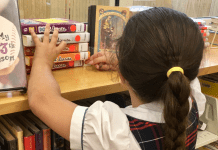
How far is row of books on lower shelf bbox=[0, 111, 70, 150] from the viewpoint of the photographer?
2.69 ft

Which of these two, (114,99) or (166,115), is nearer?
(166,115)

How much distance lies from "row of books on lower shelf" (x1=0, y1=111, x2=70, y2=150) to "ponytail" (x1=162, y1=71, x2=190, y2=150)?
1.50ft

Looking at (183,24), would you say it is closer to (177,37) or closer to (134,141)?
(177,37)

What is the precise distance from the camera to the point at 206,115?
158 centimetres

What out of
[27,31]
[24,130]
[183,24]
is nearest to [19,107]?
[24,130]

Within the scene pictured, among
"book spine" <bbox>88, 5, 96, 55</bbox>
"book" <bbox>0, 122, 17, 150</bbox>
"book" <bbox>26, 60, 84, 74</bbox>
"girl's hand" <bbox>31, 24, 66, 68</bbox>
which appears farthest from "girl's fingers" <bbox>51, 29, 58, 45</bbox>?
"book" <bbox>0, 122, 17, 150</bbox>

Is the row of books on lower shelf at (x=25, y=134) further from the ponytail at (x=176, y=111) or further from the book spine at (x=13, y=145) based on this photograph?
the ponytail at (x=176, y=111)

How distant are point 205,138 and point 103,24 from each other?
0.93m

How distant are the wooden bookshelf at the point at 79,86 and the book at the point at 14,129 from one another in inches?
4.7

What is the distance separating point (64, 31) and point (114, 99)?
500mm

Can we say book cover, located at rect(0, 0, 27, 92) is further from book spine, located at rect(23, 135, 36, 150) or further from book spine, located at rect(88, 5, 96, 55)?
book spine, located at rect(88, 5, 96, 55)

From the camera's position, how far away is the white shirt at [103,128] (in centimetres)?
64

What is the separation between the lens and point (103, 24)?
43.9 inches

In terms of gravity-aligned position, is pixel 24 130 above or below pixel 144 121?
below
